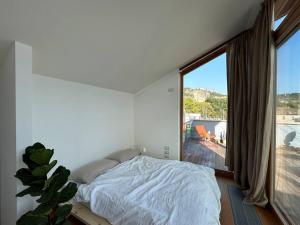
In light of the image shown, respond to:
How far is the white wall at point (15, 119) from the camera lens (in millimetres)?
1459

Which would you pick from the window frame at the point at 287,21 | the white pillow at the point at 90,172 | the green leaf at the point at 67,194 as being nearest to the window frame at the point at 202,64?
the window frame at the point at 287,21

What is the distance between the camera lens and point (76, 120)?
101 inches

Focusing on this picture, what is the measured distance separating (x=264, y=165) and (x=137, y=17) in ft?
8.20

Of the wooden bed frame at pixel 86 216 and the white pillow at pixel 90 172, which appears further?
the white pillow at pixel 90 172

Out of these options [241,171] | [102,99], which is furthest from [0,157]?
[241,171]

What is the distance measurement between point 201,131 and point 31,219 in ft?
10.9

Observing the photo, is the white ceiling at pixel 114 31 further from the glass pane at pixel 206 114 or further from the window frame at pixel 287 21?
the glass pane at pixel 206 114

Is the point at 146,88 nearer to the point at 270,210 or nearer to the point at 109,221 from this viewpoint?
the point at 109,221

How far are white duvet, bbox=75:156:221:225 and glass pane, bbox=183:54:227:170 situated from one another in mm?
1272

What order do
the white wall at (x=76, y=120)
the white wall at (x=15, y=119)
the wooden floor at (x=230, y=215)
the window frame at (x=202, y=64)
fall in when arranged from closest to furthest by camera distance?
the white wall at (x=15, y=119) < the wooden floor at (x=230, y=215) < the white wall at (x=76, y=120) < the window frame at (x=202, y=64)

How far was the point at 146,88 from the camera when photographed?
3996 millimetres

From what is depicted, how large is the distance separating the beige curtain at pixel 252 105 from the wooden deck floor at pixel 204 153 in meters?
0.52

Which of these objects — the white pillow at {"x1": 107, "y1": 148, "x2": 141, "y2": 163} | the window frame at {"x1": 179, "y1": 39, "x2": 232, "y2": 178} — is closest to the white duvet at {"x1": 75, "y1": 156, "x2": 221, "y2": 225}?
the white pillow at {"x1": 107, "y1": 148, "x2": 141, "y2": 163}

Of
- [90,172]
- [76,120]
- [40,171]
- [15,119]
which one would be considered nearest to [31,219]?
[40,171]
